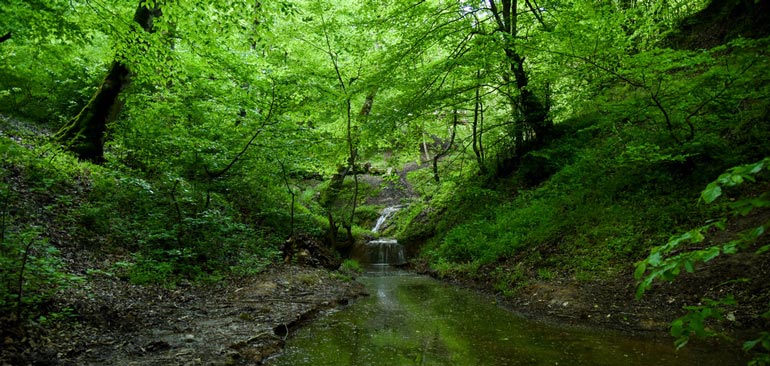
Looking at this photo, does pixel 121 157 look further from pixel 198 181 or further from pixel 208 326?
pixel 208 326

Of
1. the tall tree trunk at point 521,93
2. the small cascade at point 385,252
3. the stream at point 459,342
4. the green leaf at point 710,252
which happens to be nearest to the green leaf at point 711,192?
the green leaf at point 710,252

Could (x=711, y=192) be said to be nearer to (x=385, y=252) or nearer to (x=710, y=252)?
(x=710, y=252)

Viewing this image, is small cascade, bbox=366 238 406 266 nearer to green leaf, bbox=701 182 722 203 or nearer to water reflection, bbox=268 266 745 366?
water reflection, bbox=268 266 745 366

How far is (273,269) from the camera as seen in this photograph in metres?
8.48

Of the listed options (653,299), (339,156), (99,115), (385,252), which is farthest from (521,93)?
(99,115)

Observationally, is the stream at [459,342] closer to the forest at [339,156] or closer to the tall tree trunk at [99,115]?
the forest at [339,156]

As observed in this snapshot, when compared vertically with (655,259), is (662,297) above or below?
below

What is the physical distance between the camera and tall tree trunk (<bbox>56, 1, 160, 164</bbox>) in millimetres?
9102

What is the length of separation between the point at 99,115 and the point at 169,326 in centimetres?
704

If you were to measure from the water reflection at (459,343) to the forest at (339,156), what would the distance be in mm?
518

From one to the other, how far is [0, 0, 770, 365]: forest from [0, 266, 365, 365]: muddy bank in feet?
0.14

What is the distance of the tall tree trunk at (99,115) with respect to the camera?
9.10 metres

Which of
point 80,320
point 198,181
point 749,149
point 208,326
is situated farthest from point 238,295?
point 749,149

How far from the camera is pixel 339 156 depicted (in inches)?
455
